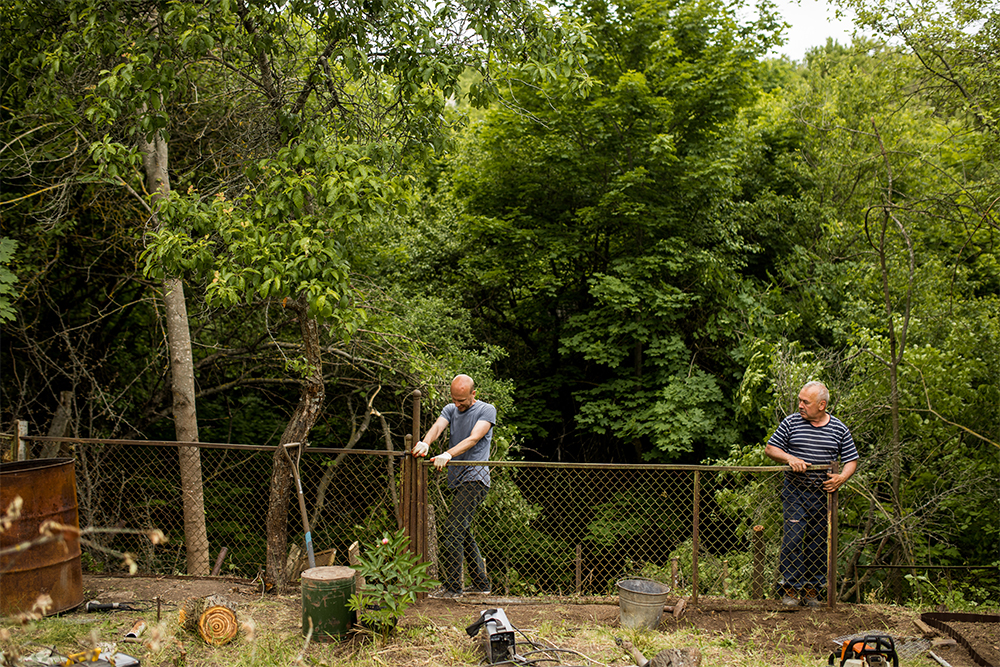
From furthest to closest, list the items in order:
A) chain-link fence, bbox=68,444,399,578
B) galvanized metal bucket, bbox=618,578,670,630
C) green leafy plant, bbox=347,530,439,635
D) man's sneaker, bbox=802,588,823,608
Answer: chain-link fence, bbox=68,444,399,578, man's sneaker, bbox=802,588,823,608, galvanized metal bucket, bbox=618,578,670,630, green leafy plant, bbox=347,530,439,635

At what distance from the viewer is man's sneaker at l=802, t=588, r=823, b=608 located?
5.10m

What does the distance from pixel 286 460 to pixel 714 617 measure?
11.7ft

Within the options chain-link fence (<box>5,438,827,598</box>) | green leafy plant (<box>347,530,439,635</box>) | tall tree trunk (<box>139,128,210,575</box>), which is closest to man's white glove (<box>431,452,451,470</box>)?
green leafy plant (<box>347,530,439,635</box>)

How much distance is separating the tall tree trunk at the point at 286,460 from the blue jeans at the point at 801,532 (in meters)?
3.82

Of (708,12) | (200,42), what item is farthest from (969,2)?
(200,42)

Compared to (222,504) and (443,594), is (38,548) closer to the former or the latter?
(443,594)

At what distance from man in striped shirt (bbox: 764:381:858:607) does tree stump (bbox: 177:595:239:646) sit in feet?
12.7

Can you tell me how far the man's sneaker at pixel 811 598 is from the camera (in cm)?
510

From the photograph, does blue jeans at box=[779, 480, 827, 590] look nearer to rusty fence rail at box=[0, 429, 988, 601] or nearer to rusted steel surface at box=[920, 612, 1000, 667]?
rusty fence rail at box=[0, 429, 988, 601]

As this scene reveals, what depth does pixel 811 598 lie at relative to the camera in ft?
16.8

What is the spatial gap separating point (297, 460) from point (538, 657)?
254cm

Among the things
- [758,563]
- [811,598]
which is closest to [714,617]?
[758,563]

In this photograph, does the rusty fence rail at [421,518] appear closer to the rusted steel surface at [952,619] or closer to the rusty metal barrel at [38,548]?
the rusted steel surface at [952,619]

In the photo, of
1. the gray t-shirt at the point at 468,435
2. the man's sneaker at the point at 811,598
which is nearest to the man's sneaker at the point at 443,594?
the gray t-shirt at the point at 468,435
